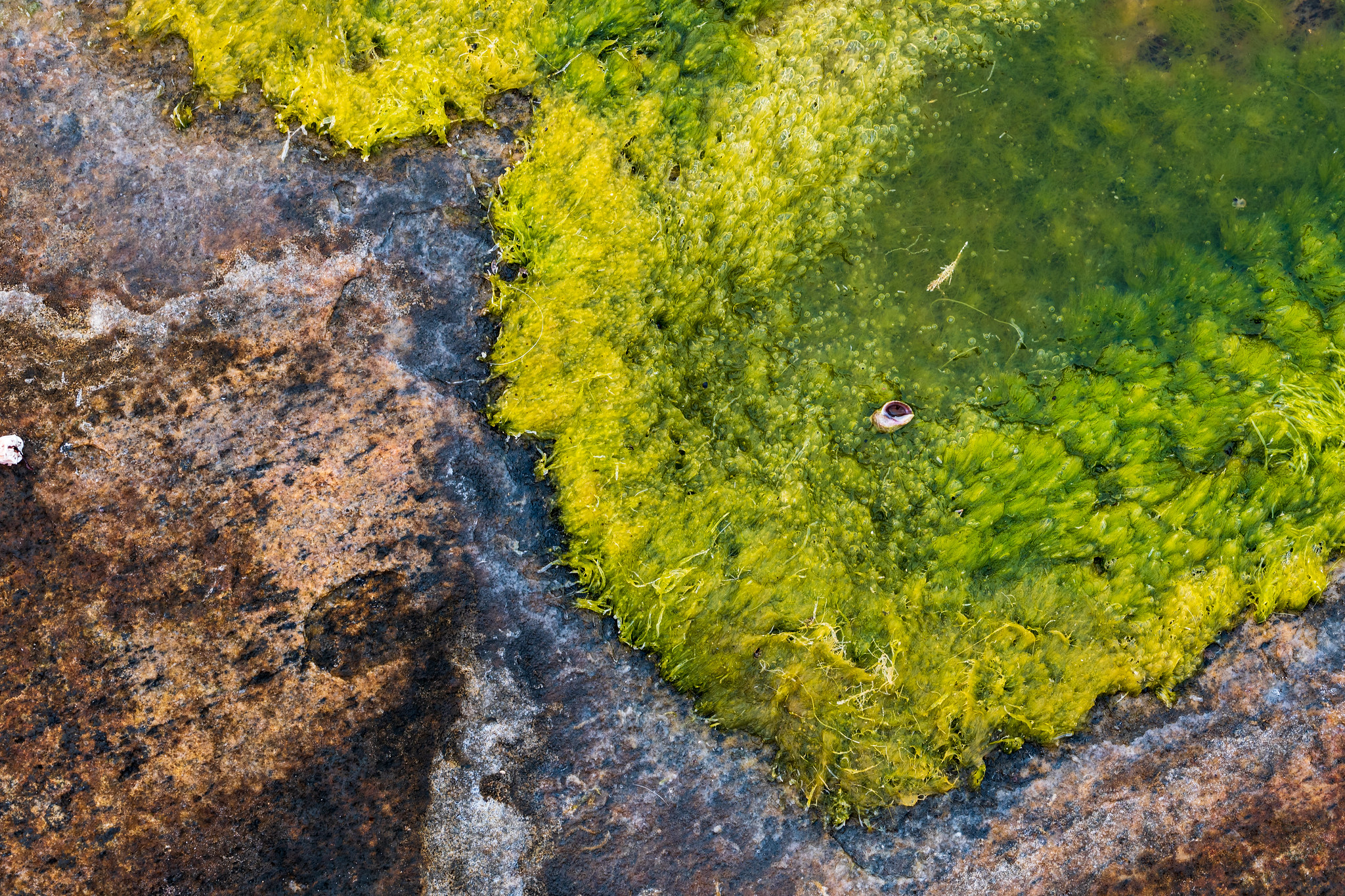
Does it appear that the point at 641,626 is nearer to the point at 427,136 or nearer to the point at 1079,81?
the point at 427,136

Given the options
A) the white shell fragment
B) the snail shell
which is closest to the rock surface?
the white shell fragment

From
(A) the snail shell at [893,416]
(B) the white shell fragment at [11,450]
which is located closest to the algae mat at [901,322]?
(A) the snail shell at [893,416]

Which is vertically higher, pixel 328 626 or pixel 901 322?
pixel 901 322

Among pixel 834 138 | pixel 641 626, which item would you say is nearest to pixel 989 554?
pixel 641 626

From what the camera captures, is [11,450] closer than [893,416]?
Yes

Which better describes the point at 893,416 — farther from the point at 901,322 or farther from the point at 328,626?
the point at 328,626

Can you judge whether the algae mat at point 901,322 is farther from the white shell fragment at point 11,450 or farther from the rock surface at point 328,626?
the white shell fragment at point 11,450

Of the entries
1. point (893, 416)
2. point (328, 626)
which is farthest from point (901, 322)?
point (328, 626)

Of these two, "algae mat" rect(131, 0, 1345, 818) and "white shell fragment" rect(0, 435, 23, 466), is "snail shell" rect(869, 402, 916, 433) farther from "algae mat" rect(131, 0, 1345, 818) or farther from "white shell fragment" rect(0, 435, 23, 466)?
"white shell fragment" rect(0, 435, 23, 466)
